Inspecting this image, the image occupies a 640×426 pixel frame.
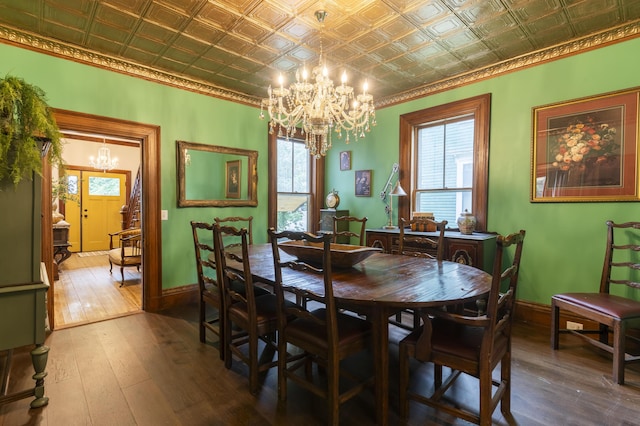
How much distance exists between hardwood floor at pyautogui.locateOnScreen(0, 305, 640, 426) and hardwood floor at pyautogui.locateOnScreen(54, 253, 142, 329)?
0.61 m

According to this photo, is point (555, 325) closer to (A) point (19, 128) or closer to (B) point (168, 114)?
(A) point (19, 128)

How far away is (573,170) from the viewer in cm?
295

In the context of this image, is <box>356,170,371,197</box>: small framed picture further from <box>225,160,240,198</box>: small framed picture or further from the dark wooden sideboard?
<box>225,160,240,198</box>: small framed picture

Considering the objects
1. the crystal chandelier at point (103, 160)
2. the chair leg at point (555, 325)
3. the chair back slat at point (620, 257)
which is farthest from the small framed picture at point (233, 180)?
the crystal chandelier at point (103, 160)

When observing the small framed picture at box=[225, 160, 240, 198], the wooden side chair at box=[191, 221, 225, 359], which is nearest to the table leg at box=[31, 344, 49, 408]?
the wooden side chair at box=[191, 221, 225, 359]

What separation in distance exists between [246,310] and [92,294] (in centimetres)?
326

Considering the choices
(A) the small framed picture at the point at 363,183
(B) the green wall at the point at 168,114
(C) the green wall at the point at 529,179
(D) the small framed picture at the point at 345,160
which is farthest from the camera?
(D) the small framed picture at the point at 345,160

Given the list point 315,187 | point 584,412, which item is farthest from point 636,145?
point 315,187

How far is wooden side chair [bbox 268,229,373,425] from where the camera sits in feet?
5.32

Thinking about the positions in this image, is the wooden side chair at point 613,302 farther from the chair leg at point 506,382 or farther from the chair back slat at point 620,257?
the chair leg at point 506,382

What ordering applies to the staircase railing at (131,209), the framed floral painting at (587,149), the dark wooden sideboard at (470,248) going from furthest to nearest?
Answer: the staircase railing at (131,209) < the dark wooden sideboard at (470,248) < the framed floral painting at (587,149)

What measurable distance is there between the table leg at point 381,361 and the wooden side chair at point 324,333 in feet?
0.32

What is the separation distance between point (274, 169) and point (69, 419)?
3523 millimetres

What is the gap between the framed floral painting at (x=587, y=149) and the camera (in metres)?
2.67
